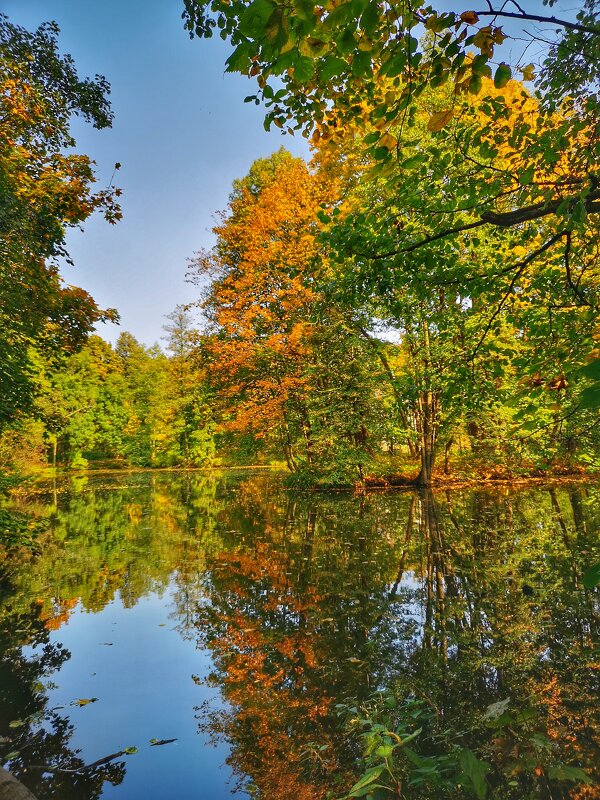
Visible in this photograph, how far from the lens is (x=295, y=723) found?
10.2 feet

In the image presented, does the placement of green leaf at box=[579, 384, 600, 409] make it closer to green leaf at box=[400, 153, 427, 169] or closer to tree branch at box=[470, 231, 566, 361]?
green leaf at box=[400, 153, 427, 169]

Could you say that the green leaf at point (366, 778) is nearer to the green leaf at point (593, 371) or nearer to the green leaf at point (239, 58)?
the green leaf at point (593, 371)

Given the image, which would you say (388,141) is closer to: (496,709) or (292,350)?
(496,709)

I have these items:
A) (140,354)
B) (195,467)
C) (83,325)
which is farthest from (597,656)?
(140,354)

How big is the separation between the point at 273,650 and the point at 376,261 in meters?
4.42

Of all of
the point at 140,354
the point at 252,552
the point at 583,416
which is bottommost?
the point at 252,552

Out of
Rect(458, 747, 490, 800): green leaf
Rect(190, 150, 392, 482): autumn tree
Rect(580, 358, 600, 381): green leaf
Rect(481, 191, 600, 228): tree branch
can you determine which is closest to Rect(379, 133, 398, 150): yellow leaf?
Rect(481, 191, 600, 228): tree branch

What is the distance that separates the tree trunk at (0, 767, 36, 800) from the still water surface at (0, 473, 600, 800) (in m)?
0.53

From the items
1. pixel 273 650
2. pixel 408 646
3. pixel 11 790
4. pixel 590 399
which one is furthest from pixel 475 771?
pixel 273 650

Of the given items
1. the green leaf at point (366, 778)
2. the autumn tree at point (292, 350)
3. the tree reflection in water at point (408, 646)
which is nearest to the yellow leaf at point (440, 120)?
the green leaf at point (366, 778)

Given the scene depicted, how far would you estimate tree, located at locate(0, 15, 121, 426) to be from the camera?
6418 mm

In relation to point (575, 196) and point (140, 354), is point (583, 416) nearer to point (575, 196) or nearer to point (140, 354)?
point (575, 196)

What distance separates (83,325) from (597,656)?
9.59m

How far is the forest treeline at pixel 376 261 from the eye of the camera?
264cm
